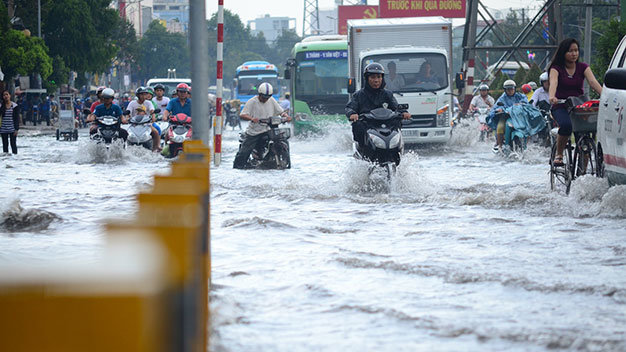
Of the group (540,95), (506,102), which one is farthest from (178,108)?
(540,95)

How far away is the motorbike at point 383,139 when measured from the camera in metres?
11.8

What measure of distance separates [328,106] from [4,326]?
25.9 meters

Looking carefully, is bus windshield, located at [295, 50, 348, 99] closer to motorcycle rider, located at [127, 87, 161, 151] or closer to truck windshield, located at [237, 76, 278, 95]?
motorcycle rider, located at [127, 87, 161, 151]

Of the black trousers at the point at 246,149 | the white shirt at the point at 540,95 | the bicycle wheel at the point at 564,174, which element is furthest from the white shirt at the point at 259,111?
the bicycle wheel at the point at 564,174

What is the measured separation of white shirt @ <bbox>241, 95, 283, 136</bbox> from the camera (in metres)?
16.3

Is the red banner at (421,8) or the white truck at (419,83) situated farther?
the red banner at (421,8)

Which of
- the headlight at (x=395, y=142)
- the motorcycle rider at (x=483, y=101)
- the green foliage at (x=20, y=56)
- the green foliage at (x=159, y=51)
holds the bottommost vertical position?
the headlight at (x=395, y=142)

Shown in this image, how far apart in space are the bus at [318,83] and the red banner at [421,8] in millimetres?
33230

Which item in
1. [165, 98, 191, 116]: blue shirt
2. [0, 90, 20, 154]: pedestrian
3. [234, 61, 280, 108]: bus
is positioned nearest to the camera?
[165, 98, 191, 116]: blue shirt

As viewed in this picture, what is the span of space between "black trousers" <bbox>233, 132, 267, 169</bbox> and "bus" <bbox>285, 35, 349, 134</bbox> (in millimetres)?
10621

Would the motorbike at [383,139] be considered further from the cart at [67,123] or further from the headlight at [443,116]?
the cart at [67,123]

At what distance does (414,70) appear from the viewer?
843 inches

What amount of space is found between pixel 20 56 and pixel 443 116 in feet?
79.0

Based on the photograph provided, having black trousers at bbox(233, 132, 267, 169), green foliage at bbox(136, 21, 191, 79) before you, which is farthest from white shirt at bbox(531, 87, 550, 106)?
green foliage at bbox(136, 21, 191, 79)
